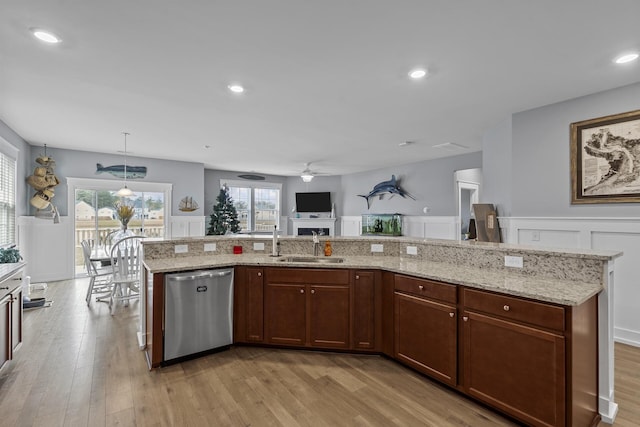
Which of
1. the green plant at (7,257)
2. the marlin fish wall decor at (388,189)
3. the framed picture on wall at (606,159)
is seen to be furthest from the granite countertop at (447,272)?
the marlin fish wall decor at (388,189)

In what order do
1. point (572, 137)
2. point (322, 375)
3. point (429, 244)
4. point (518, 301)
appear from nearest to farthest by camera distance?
point (518, 301)
point (322, 375)
point (429, 244)
point (572, 137)

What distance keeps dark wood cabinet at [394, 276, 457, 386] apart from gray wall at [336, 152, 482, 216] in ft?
16.7

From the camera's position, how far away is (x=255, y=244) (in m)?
3.66

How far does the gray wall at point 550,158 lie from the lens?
3230 mm

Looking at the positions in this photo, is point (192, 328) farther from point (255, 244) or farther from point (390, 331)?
point (390, 331)

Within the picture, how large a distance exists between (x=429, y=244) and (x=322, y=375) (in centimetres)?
152

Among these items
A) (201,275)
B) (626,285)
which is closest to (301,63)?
(201,275)

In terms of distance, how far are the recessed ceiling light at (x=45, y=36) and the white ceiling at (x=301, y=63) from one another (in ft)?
0.15

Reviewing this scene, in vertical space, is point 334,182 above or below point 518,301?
above

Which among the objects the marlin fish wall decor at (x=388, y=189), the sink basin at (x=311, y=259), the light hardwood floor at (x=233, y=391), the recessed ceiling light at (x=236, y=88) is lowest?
the light hardwood floor at (x=233, y=391)

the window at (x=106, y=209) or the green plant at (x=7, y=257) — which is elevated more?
the window at (x=106, y=209)

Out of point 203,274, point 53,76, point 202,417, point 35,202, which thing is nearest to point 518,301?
point 202,417

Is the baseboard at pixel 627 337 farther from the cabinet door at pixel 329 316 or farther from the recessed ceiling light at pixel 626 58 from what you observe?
the cabinet door at pixel 329 316

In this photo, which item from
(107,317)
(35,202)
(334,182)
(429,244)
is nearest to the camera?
(429,244)
